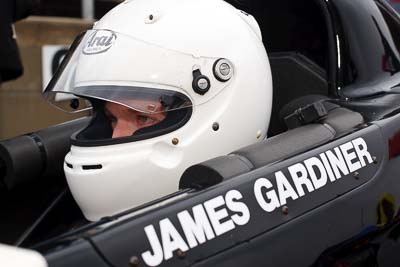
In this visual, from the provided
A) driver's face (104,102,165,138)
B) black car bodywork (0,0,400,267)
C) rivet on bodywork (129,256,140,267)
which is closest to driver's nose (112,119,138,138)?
driver's face (104,102,165,138)

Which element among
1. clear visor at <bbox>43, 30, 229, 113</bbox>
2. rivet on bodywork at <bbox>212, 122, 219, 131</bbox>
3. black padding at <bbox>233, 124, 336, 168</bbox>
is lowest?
rivet on bodywork at <bbox>212, 122, 219, 131</bbox>

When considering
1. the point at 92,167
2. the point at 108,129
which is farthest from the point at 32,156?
the point at 92,167

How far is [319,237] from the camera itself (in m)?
1.61

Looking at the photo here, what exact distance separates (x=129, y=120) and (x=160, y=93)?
128mm

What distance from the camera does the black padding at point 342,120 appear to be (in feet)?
6.15

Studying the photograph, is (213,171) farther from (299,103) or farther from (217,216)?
(299,103)

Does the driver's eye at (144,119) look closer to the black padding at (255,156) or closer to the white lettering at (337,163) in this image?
the black padding at (255,156)

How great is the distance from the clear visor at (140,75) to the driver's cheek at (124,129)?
0.10 meters

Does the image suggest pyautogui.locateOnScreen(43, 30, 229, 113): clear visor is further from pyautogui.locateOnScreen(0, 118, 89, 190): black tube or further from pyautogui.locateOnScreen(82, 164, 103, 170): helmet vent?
pyautogui.locateOnScreen(0, 118, 89, 190): black tube

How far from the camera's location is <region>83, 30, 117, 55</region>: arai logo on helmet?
6.20 ft

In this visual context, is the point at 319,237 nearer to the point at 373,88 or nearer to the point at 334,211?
the point at 334,211

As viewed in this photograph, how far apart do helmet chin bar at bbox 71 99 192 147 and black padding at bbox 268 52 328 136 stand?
0.46 m

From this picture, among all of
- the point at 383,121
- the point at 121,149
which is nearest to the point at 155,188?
the point at 121,149

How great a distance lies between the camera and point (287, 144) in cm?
178
